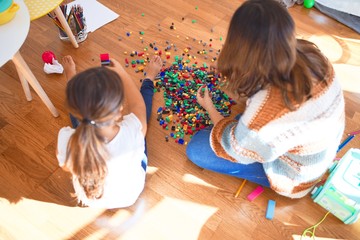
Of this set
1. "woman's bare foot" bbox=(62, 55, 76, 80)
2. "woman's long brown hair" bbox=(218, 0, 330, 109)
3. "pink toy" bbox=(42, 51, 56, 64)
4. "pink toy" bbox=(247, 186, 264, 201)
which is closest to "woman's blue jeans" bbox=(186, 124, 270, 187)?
"pink toy" bbox=(247, 186, 264, 201)

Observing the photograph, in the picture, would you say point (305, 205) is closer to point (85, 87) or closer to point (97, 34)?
point (85, 87)

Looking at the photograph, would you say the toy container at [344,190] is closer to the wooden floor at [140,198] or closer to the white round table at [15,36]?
the wooden floor at [140,198]

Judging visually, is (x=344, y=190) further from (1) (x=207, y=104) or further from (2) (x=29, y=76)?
(2) (x=29, y=76)

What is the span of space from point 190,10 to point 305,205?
1289 mm

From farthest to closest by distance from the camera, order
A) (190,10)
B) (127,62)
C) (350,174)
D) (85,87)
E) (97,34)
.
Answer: (190,10)
(97,34)
(127,62)
(350,174)
(85,87)

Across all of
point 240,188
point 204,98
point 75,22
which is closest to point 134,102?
point 204,98

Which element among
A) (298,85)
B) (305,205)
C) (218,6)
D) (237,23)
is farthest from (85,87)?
(218,6)

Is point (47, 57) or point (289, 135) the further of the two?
point (47, 57)

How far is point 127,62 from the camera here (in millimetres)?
1605

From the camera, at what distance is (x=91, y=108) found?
2.52ft

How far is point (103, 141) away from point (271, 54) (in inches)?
20.0

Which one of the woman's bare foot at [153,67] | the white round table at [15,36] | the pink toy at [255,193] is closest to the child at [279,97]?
the pink toy at [255,193]

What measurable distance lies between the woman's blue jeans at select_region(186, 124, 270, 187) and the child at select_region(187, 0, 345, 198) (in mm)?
80

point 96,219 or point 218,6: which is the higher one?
point 218,6
